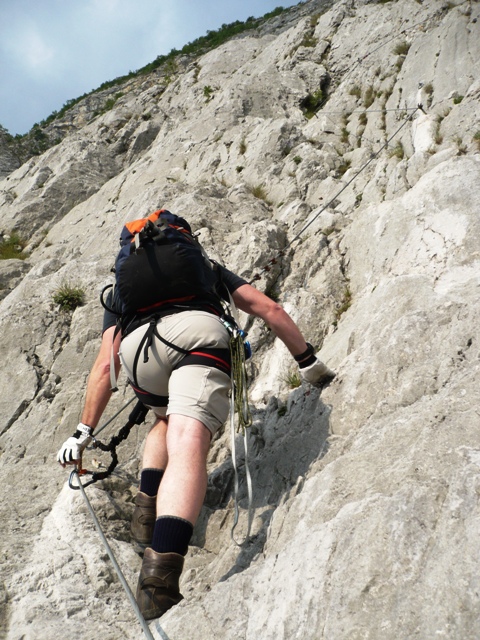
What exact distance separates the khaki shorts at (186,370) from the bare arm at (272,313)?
73cm

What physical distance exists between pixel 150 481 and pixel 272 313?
6.63ft

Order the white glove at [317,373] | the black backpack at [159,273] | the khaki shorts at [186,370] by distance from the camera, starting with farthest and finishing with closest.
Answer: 1. the white glove at [317,373]
2. the black backpack at [159,273]
3. the khaki shorts at [186,370]

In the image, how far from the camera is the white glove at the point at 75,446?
4.46 m

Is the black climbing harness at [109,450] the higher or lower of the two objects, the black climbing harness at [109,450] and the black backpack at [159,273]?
the lower

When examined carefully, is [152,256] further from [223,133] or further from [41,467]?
[223,133]

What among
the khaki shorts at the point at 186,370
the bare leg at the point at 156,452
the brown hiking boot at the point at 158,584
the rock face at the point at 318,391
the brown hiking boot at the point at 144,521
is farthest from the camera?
the bare leg at the point at 156,452

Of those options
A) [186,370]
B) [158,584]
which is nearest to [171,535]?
[158,584]

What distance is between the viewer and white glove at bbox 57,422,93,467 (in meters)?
4.46

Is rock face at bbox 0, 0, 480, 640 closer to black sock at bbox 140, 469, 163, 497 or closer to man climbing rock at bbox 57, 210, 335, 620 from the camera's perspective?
man climbing rock at bbox 57, 210, 335, 620

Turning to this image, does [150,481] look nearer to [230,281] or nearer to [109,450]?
[109,450]

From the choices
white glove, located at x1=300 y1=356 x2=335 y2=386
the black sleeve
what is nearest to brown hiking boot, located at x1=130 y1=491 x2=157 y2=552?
white glove, located at x1=300 y1=356 x2=335 y2=386

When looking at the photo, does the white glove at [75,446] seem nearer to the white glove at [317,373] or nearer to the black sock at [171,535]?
the black sock at [171,535]

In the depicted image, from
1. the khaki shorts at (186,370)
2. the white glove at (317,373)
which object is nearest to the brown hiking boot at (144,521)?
the khaki shorts at (186,370)

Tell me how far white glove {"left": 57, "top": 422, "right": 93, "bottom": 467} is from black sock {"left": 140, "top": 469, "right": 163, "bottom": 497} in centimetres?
65
